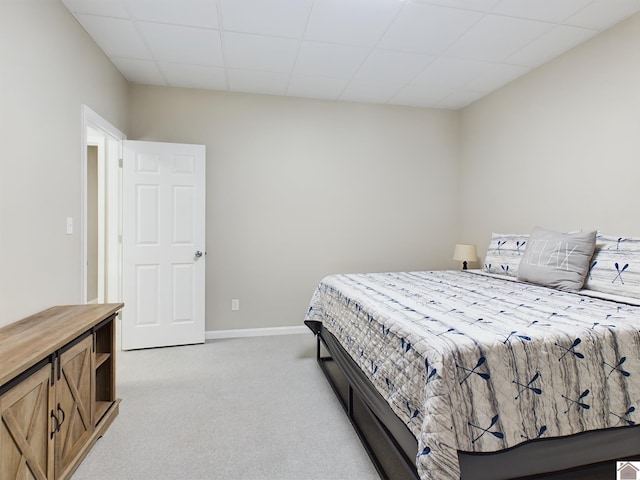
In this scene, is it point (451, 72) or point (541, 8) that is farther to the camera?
point (451, 72)

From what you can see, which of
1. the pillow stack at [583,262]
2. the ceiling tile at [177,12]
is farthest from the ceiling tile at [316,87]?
the pillow stack at [583,262]

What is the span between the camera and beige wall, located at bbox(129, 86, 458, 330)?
3.67m

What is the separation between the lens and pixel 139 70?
3.20 meters

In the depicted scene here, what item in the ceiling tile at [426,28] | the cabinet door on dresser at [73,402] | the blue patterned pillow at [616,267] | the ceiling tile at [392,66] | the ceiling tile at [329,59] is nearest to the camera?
the cabinet door on dresser at [73,402]

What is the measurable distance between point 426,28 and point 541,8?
0.75 meters

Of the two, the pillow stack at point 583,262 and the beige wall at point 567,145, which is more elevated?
the beige wall at point 567,145

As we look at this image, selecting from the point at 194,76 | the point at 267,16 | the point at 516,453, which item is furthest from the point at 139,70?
the point at 516,453

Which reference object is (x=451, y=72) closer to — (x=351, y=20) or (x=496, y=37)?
(x=496, y=37)

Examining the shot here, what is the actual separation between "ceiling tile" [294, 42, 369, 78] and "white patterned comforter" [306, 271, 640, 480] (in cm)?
222

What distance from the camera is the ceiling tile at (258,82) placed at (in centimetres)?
326

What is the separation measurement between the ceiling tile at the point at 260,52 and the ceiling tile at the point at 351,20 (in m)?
0.25

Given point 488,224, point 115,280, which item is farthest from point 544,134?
point 115,280

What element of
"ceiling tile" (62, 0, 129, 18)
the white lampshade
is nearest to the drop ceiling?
"ceiling tile" (62, 0, 129, 18)

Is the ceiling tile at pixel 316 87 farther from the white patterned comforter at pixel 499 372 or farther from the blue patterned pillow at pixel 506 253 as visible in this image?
the white patterned comforter at pixel 499 372
